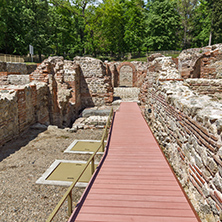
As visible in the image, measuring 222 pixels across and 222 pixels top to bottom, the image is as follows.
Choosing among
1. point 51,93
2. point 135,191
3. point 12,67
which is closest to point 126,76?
point 12,67

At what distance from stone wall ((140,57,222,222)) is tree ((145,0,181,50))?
38519 mm

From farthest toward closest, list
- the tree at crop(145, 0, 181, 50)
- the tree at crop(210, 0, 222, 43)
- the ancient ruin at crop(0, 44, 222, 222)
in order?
the tree at crop(145, 0, 181, 50)
the tree at crop(210, 0, 222, 43)
the ancient ruin at crop(0, 44, 222, 222)

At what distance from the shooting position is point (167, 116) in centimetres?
596

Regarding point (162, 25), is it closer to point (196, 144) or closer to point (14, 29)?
point (14, 29)

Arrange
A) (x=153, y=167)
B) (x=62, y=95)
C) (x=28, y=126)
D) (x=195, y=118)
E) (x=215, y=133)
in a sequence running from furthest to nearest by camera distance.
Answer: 1. (x=62, y=95)
2. (x=28, y=126)
3. (x=153, y=167)
4. (x=195, y=118)
5. (x=215, y=133)

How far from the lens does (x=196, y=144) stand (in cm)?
378

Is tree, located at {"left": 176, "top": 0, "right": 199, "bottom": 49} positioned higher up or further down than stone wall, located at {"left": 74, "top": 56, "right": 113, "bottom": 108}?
higher up

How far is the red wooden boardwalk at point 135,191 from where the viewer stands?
3498 millimetres

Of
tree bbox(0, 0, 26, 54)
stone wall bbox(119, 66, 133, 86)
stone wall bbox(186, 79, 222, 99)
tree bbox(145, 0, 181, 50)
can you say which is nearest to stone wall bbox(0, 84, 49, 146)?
stone wall bbox(186, 79, 222, 99)

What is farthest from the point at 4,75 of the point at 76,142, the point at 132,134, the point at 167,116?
the point at 167,116

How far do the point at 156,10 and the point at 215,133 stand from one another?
44.9 metres

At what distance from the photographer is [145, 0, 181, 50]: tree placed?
40156 millimetres

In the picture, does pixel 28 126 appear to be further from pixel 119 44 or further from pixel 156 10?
pixel 156 10

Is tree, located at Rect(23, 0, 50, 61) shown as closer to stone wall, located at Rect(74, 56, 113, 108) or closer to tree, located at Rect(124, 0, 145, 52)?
tree, located at Rect(124, 0, 145, 52)
